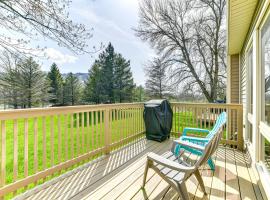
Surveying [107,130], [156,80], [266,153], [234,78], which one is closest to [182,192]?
[266,153]

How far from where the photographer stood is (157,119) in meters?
4.61

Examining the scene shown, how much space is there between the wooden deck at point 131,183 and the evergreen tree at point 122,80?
76.7 feet

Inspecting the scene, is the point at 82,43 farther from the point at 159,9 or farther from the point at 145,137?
the point at 159,9

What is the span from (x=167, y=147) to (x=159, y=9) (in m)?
10.3

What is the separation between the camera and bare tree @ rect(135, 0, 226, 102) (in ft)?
35.3

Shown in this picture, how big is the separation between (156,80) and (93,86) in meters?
12.0

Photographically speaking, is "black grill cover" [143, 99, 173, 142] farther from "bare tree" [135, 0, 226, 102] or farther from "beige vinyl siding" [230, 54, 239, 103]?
"bare tree" [135, 0, 226, 102]

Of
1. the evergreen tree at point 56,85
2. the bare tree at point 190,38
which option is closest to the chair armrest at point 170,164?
the bare tree at point 190,38

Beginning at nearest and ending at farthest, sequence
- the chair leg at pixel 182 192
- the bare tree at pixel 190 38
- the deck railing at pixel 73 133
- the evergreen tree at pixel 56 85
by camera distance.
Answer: the chair leg at pixel 182 192
the deck railing at pixel 73 133
the bare tree at pixel 190 38
the evergreen tree at pixel 56 85

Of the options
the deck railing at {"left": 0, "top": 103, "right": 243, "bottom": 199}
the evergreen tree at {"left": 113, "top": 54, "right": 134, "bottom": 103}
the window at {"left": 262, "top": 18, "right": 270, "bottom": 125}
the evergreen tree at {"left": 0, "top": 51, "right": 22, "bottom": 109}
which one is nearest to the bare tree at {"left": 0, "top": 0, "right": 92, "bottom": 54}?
the evergreen tree at {"left": 0, "top": 51, "right": 22, "bottom": 109}

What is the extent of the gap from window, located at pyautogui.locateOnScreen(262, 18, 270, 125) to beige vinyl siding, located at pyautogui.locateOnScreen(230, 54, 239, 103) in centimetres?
318

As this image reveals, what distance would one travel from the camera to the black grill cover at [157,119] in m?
4.64

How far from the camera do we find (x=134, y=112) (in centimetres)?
468

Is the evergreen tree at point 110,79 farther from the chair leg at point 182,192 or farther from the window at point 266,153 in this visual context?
the chair leg at point 182,192
